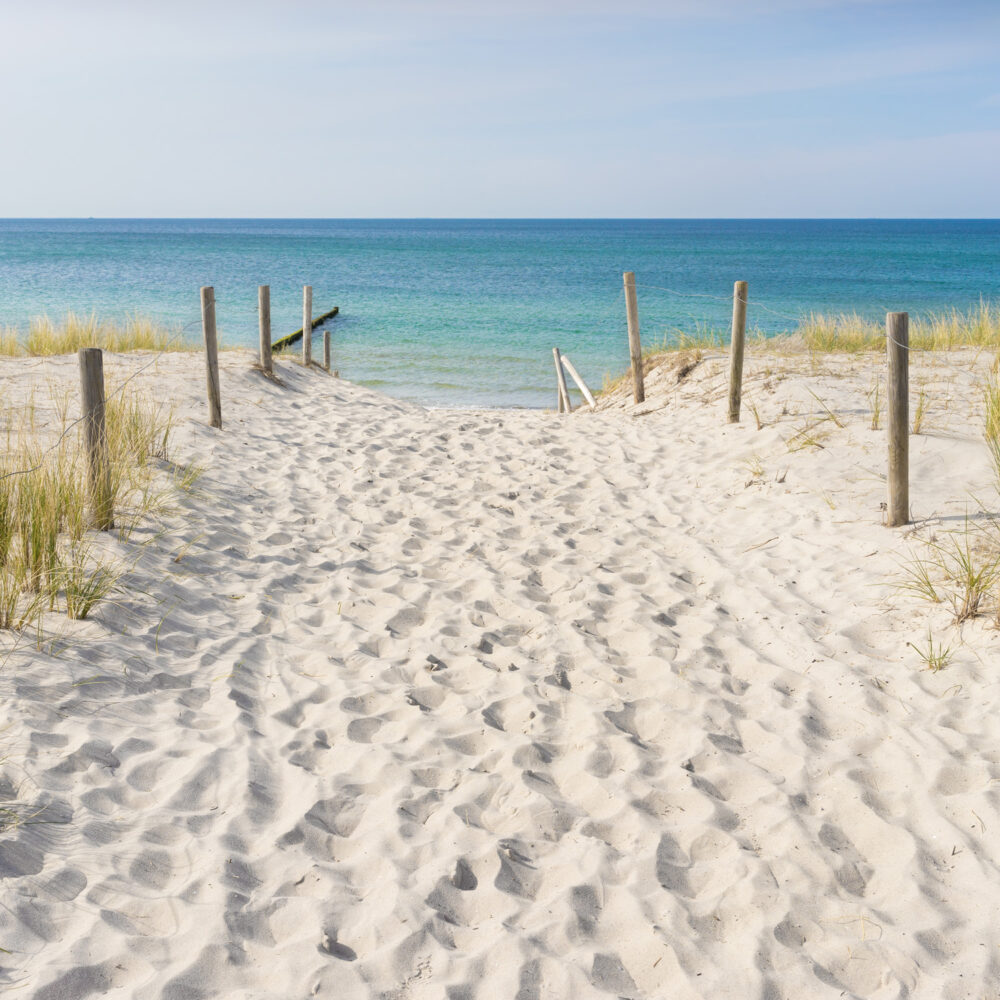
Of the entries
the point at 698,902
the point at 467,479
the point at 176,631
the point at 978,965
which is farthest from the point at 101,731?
the point at 467,479

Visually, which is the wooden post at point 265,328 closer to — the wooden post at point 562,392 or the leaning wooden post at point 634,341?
the wooden post at point 562,392

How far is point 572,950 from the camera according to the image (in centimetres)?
244

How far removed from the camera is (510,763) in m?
3.32

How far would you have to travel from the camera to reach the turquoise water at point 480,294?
61.1ft

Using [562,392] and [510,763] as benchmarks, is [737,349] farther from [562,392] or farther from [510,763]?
[510,763]

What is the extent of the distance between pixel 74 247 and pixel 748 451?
230 ft

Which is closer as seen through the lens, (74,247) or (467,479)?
(467,479)

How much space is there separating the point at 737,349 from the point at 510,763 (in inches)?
239

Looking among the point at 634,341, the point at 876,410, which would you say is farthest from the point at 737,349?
the point at 634,341

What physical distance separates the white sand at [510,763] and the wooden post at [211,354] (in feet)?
7.95

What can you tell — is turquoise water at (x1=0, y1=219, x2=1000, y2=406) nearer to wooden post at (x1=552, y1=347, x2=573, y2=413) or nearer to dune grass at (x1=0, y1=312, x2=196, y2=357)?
dune grass at (x1=0, y1=312, x2=196, y2=357)

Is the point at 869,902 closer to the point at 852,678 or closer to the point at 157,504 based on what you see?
the point at 852,678

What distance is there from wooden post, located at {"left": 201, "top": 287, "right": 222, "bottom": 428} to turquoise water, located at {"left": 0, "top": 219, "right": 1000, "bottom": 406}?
5.10 meters

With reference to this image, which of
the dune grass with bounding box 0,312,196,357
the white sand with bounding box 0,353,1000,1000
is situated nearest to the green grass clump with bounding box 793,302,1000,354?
the white sand with bounding box 0,353,1000,1000
